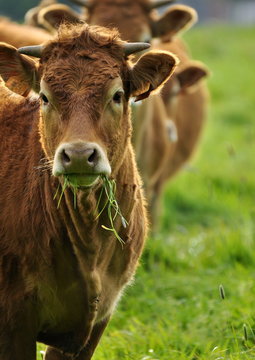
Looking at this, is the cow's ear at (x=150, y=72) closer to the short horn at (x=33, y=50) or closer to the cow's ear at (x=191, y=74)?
the short horn at (x=33, y=50)

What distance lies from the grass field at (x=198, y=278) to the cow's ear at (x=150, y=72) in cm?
142

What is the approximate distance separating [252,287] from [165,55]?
2.61 m

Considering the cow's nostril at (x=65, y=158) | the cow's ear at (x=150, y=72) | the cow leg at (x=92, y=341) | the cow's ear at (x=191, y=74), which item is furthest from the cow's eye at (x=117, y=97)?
the cow's ear at (x=191, y=74)

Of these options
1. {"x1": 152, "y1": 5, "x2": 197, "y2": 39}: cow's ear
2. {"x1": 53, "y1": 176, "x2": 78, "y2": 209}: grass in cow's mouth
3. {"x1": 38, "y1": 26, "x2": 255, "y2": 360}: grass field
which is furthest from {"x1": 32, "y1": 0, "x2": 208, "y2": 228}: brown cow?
{"x1": 53, "y1": 176, "x2": 78, "y2": 209}: grass in cow's mouth

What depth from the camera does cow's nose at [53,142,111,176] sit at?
4.14 m

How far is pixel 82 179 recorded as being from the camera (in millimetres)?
4266

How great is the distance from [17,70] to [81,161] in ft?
3.30

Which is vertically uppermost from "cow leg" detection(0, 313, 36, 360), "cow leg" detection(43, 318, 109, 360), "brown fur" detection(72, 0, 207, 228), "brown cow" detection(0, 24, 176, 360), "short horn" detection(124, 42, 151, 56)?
"short horn" detection(124, 42, 151, 56)

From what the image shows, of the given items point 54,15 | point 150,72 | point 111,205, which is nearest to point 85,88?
point 150,72

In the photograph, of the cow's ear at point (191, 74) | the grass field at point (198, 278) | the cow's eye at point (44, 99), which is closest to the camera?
the cow's eye at point (44, 99)

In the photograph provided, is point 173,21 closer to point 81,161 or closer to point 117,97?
point 117,97

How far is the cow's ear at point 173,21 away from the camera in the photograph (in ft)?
30.3

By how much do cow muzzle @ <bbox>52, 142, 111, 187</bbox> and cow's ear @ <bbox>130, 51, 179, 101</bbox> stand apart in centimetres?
73

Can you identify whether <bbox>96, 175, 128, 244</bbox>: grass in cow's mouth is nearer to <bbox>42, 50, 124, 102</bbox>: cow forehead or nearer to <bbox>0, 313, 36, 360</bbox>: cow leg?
<bbox>42, 50, 124, 102</bbox>: cow forehead
